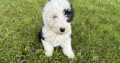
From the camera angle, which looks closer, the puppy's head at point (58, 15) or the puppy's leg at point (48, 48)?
the puppy's head at point (58, 15)

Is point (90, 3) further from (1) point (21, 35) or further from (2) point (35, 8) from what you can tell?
(1) point (21, 35)

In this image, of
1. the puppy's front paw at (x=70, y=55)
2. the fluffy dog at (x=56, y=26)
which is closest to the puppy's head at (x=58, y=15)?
the fluffy dog at (x=56, y=26)

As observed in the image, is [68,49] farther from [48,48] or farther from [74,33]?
[74,33]

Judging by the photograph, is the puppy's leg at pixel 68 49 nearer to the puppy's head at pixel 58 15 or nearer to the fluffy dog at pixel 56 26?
the fluffy dog at pixel 56 26

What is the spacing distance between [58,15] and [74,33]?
1370 millimetres

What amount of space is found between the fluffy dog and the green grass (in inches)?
6.9

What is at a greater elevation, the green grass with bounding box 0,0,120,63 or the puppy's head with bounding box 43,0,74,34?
the puppy's head with bounding box 43,0,74,34

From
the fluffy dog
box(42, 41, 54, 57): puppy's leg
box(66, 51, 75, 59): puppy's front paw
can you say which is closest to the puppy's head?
the fluffy dog

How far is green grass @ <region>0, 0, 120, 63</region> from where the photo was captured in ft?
17.1

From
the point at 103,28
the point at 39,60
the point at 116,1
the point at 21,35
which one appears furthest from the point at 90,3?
the point at 39,60

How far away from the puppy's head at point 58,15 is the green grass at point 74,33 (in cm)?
76

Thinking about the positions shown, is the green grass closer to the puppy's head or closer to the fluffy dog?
the fluffy dog

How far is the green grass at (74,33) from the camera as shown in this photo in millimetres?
5207

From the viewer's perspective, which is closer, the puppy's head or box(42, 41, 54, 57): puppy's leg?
the puppy's head
